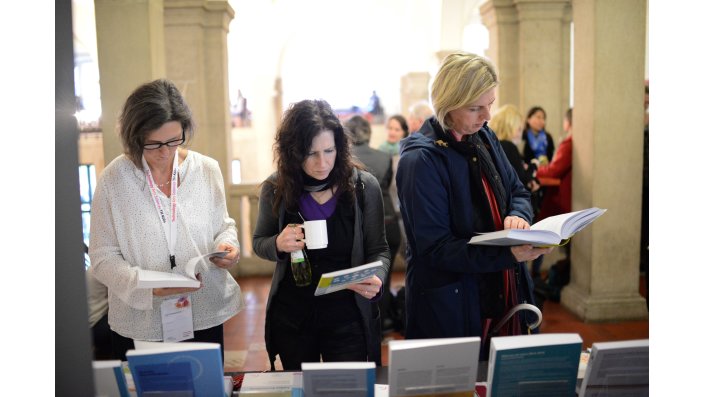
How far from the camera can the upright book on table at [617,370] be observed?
1.51 m

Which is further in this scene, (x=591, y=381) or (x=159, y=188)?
(x=159, y=188)

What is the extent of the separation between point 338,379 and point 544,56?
2.50 m

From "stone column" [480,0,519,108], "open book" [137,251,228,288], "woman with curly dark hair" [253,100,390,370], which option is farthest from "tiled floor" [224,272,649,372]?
"stone column" [480,0,519,108]

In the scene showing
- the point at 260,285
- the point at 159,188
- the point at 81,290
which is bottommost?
the point at 260,285

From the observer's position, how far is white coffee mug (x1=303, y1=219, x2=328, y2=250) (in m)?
1.69

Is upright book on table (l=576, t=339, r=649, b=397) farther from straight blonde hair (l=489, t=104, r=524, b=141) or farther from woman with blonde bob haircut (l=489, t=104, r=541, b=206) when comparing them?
straight blonde hair (l=489, t=104, r=524, b=141)

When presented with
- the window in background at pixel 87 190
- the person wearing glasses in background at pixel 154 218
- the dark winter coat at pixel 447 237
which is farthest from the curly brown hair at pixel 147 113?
the dark winter coat at pixel 447 237

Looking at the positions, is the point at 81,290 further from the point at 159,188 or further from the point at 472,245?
the point at 472,245

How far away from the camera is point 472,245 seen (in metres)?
1.74

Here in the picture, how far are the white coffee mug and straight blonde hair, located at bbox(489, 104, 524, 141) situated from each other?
115 cm

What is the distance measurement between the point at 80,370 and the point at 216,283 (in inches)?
21.6

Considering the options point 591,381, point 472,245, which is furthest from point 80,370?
point 591,381

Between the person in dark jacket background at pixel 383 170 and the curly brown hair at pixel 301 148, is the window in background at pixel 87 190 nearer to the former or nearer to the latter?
the curly brown hair at pixel 301 148
